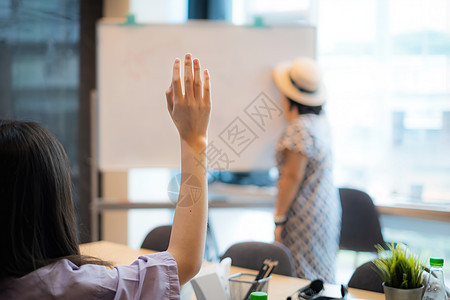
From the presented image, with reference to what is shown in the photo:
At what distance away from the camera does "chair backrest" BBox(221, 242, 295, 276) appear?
172 centimetres

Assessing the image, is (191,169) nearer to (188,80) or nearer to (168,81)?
(188,80)

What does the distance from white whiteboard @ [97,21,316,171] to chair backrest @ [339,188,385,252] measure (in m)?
0.51

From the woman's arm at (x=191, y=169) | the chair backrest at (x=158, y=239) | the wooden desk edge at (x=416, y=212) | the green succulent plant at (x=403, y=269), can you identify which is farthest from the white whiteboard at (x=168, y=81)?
the woman's arm at (x=191, y=169)

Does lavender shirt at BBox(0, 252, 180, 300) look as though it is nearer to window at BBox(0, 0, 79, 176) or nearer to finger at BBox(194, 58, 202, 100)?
finger at BBox(194, 58, 202, 100)

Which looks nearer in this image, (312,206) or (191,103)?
(191,103)

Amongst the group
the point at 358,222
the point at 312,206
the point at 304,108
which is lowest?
the point at 358,222

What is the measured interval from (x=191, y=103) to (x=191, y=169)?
126 mm

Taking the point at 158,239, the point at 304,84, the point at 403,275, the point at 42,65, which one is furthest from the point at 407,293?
the point at 42,65

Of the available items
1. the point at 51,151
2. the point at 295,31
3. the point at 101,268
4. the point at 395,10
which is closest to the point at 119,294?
the point at 101,268

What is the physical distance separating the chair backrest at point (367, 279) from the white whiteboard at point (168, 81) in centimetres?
116

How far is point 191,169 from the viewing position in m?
0.88

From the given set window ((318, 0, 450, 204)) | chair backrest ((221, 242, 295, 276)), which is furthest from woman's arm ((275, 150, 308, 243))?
window ((318, 0, 450, 204))

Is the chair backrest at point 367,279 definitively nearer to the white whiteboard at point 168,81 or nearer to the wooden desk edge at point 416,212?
the white whiteboard at point 168,81

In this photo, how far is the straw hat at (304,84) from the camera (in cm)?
228
